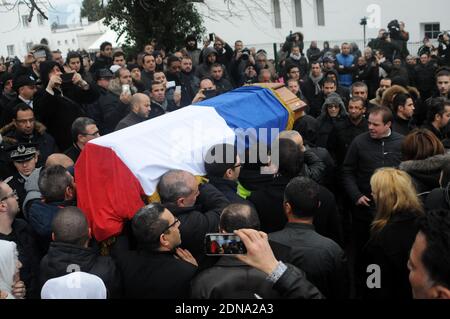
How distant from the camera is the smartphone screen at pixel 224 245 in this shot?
91.4 inches

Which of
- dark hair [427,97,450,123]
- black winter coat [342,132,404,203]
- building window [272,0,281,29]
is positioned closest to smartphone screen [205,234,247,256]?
black winter coat [342,132,404,203]

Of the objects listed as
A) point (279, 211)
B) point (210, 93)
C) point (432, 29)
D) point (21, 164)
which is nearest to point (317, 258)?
point (279, 211)

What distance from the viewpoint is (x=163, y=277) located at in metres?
2.69

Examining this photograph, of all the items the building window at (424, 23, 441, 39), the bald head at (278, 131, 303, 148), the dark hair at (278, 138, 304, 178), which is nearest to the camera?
the dark hair at (278, 138, 304, 178)

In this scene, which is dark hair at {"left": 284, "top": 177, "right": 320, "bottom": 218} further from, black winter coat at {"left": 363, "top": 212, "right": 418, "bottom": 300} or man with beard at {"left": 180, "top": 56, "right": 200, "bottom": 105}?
man with beard at {"left": 180, "top": 56, "right": 200, "bottom": 105}

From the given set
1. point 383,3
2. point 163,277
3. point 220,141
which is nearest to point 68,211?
point 163,277

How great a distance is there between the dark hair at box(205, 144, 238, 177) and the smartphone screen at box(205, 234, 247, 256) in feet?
4.58

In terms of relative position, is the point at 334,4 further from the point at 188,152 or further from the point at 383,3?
the point at 188,152

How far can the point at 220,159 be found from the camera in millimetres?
3873

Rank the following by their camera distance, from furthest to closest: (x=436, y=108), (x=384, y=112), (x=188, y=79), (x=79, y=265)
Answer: (x=188, y=79), (x=436, y=108), (x=384, y=112), (x=79, y=265)

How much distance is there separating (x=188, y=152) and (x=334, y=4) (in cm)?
2075

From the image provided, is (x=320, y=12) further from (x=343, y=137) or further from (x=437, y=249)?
(x=437, y=249)

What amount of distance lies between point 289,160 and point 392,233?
952 mm

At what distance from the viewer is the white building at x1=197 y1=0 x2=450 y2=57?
813 inches
